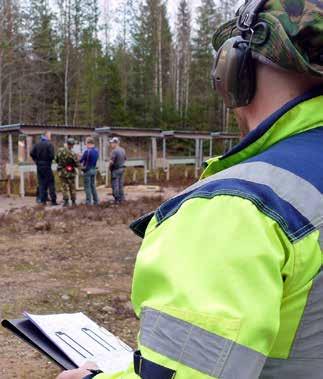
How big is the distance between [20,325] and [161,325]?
766mm

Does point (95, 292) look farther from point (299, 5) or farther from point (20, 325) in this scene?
point (299, 5)

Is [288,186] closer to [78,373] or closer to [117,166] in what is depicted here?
[78,373]

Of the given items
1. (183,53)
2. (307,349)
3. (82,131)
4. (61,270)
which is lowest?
(61,270)

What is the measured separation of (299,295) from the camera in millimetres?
1037

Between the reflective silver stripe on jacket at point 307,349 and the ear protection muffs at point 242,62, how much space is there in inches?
19.5

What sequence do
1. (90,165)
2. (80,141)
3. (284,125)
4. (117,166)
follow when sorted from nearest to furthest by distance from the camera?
(284,125), (90,165), (117,166), (80,141)

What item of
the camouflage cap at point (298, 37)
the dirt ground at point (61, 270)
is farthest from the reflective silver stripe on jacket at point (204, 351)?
the dirt ground at point (61, 270)

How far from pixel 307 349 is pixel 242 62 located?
2.19ft

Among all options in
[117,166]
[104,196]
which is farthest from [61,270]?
[104,196]

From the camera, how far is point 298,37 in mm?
1213

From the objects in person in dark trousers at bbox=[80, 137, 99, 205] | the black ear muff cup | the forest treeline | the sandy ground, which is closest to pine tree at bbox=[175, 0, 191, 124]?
the forest treeline

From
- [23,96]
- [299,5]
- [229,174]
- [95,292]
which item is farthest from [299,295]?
[23,96]

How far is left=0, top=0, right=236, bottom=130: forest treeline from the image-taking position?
4038 centimetres

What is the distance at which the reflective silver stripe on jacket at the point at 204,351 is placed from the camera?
93cm
